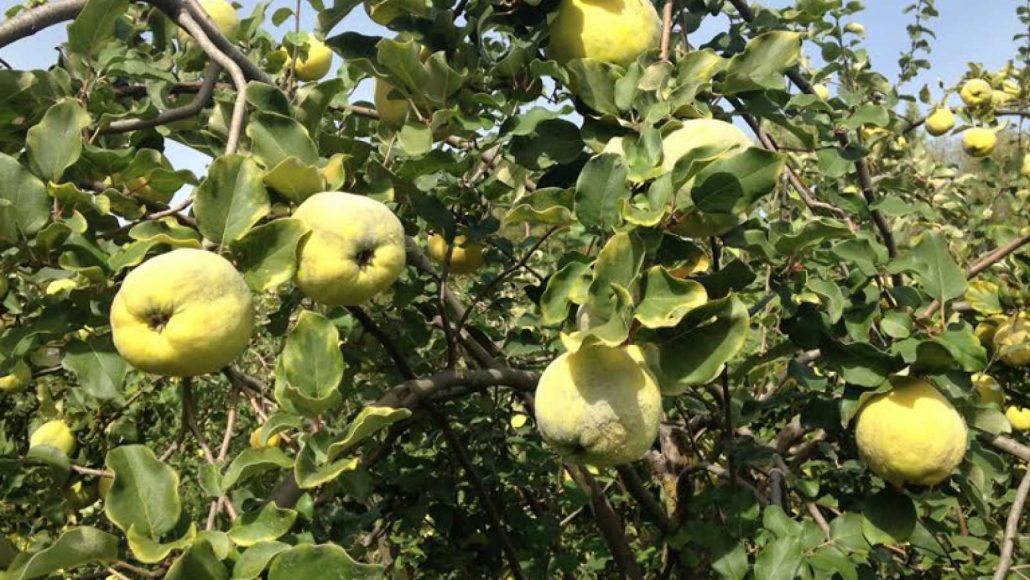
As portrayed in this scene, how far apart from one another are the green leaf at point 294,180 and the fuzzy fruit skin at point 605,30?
1.55 feet

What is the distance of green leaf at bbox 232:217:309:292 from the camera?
3.54ft

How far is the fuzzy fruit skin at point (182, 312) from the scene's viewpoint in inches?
39.1

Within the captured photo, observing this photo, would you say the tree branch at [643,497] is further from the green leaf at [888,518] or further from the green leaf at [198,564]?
the green leaf at [198,564]

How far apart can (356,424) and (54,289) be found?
2.11 feet

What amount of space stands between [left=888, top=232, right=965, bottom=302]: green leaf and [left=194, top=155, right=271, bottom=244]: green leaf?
3.54ft

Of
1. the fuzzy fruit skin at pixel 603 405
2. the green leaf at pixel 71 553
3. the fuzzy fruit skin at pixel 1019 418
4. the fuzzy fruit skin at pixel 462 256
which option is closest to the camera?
the green leaf at pixel 71 553

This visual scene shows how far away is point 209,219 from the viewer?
43.1 inches

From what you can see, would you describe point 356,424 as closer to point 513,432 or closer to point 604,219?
point 604,219

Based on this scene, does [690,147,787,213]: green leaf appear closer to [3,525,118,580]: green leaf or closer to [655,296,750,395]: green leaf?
[655,296,750,395]: green leaf

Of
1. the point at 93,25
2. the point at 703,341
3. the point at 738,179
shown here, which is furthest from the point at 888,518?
the point at 93,25

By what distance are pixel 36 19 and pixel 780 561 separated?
1.43m

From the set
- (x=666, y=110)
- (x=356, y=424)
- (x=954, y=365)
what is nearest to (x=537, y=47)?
(x=666, y=110)

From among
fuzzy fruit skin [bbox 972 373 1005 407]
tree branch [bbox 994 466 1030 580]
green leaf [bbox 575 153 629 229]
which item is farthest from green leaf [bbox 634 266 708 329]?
fuzzy fruit skin [bbox 972 373 1005 407]

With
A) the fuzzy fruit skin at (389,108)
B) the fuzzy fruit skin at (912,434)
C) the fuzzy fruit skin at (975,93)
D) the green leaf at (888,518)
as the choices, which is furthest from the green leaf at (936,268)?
the fuzzy fruit skin at (975,93)
